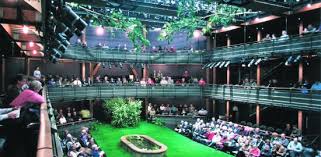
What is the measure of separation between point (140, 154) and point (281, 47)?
29.4 ft

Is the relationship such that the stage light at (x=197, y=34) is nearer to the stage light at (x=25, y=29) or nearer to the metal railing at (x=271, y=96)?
the metal railing at (x=271, y=96)

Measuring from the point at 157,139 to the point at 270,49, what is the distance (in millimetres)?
8013

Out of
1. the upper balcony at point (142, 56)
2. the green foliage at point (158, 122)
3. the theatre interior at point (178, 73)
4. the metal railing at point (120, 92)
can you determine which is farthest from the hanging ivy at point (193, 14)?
the green foliage at point (158, 122)

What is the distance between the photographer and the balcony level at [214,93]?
1370 centimetres

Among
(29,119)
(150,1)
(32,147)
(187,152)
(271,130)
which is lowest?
(187,152)

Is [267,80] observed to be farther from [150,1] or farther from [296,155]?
[150,1]

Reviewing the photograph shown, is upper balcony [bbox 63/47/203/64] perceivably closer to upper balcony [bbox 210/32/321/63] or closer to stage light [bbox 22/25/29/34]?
upper balcony [bbox 210/32/321/63]

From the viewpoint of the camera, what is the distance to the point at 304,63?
51.2 ft

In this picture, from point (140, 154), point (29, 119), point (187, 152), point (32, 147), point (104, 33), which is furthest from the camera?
point (104, 33)

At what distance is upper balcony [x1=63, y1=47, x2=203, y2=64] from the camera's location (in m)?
20.3

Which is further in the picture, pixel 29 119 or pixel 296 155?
pixel 296 155

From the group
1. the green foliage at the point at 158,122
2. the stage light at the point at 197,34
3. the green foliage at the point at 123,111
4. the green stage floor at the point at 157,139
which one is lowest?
the green stage floor at the point at 157,139

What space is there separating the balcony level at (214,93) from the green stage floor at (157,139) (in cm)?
232

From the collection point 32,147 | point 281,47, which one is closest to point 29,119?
point 32,147
